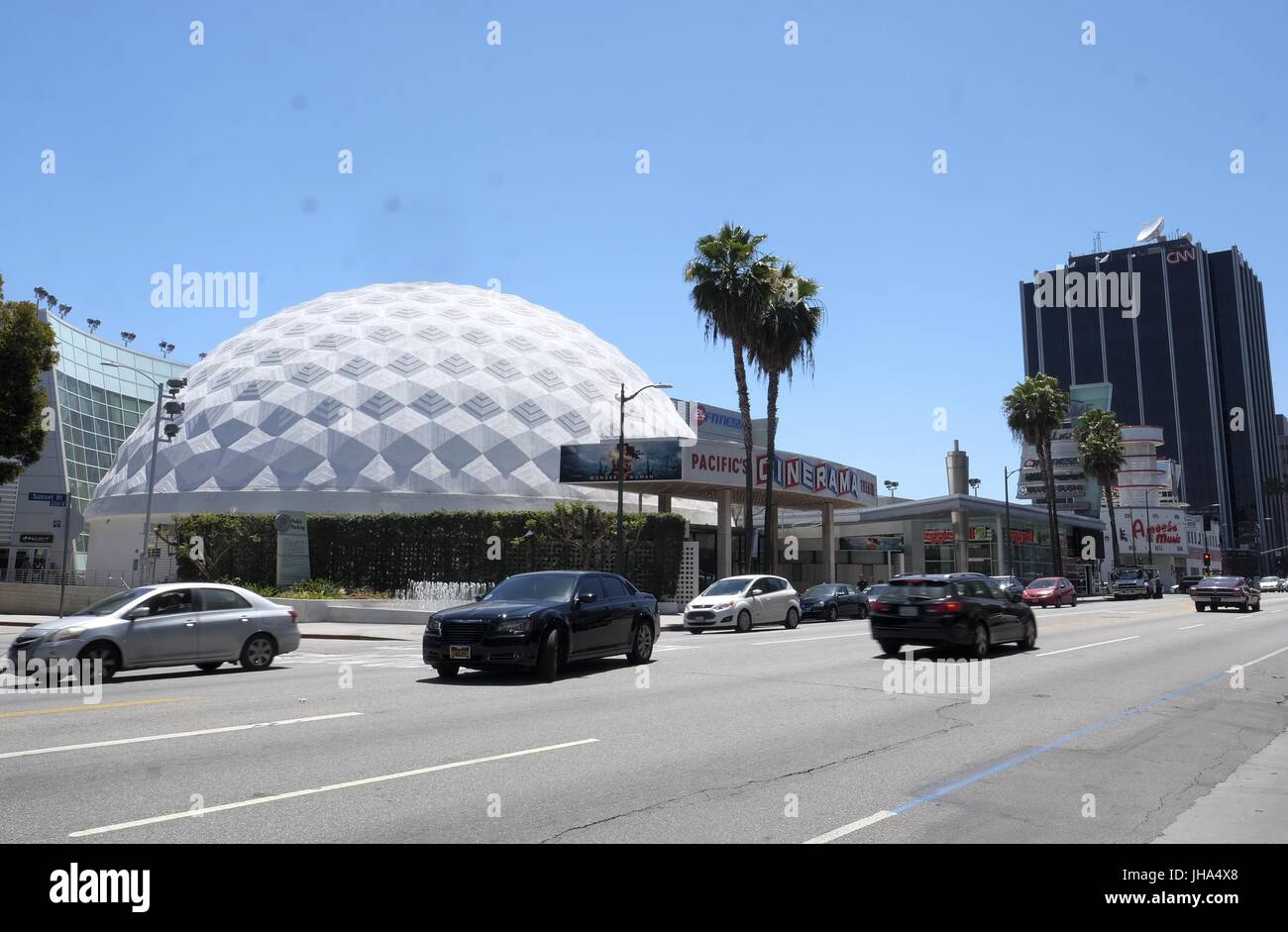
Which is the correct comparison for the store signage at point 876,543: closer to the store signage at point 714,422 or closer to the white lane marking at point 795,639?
the store signage at point 714,422

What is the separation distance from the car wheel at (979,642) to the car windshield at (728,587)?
10.9 meters

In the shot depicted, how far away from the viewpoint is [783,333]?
1416 inches

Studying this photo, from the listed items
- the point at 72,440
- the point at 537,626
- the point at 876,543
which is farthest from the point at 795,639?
the point at 72,440

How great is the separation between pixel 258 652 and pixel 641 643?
6516 mm

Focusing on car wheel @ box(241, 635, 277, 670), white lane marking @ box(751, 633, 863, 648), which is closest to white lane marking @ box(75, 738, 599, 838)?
car wheel @ box(241, 635, 277, 670)

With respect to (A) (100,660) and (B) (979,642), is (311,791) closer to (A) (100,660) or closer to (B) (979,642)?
(A) (100,660)

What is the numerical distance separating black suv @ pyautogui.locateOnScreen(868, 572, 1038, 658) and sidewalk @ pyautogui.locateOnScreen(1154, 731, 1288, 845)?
795 centimetres

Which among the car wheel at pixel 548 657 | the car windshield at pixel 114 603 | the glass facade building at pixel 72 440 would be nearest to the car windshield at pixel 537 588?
the car wheel at pixel 548 657

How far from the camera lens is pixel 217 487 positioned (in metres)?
44.2

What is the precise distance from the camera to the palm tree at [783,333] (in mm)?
35812
